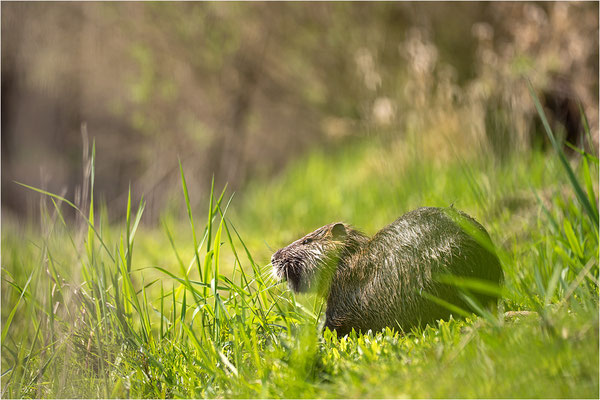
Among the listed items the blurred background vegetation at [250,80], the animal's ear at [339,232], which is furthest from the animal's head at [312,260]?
the blurred background vegetation at [250,80]

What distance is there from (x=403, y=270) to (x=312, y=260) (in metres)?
0.42

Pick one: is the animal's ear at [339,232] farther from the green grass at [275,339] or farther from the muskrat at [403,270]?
the green grass at [275,339]

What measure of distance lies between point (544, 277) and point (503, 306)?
456 mm

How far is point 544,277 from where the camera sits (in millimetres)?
2475

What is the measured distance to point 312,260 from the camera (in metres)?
2.31

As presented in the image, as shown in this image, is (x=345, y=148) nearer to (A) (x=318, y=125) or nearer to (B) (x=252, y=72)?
(A) (x=318, y=125)

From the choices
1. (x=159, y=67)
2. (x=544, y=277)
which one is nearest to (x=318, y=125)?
(x=159, y=67)

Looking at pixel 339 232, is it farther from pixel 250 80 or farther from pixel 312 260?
pixel 250 80

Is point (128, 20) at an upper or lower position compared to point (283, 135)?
upper

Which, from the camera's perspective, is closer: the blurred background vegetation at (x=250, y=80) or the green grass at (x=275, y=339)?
the green grass at (x=275, y=339)

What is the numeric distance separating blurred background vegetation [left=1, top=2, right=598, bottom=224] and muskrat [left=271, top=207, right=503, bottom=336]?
8.60 feet

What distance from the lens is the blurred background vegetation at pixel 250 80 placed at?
20.8 feet

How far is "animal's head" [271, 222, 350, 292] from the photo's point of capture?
230 cm

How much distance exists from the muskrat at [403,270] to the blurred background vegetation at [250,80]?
8.60ft
